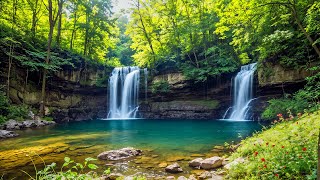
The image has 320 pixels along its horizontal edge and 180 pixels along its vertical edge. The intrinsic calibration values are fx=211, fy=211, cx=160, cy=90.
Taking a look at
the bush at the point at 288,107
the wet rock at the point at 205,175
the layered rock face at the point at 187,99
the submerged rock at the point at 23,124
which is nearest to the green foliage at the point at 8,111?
the submerged rock at the point at 23,124

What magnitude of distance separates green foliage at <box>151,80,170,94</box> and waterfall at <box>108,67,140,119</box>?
257 centimetres

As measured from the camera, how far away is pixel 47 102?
2052 centimetres

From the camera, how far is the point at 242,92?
62.3 ft

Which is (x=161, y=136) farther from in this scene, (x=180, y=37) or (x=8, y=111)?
(x=180, y=37)

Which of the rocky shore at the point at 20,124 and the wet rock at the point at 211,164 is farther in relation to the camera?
the rocky shore at the point at 20,124

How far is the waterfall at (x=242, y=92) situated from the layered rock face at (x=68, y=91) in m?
14.3

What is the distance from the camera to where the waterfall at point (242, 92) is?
18.4 m

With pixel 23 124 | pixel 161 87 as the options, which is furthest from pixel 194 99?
pixel 23 124

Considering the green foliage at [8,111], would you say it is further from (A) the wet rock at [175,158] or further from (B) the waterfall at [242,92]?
(B) the waterfall at [242,92]

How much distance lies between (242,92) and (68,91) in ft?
57.9

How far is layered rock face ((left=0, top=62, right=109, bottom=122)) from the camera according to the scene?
18.2 meters

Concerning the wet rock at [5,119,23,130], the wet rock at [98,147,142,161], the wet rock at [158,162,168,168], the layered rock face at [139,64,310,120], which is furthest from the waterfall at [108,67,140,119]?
the wet rock at [158,162,168,168]

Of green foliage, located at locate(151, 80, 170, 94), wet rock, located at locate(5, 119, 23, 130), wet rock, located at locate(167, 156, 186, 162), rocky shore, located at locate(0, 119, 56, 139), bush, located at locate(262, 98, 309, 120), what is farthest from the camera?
green foliage, located at locate(151, 80, 170, 94)

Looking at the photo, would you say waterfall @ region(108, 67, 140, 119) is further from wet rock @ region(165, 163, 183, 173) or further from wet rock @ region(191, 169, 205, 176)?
wet rock @ region(191, 169, 205, 176)
